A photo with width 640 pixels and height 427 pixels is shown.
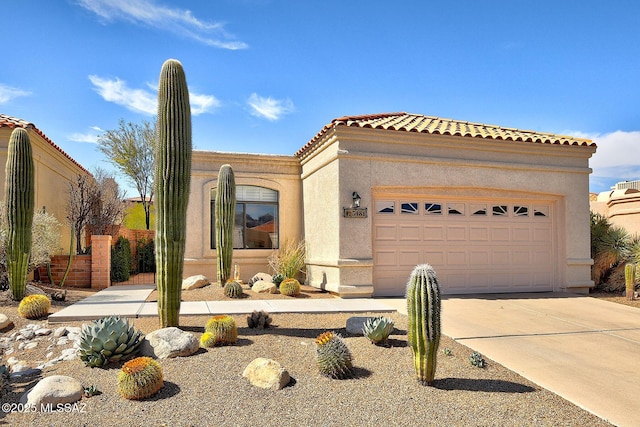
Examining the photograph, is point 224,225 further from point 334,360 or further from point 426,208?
point 334,360

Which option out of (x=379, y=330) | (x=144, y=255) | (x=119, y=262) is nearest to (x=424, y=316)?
(x=379, y=330)

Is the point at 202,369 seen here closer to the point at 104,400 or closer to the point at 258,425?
the point at 104,400

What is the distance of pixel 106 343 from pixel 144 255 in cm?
1401

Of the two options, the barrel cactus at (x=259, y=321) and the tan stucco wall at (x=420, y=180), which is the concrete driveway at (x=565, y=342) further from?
the barrel cactus at (x=259, y=321)

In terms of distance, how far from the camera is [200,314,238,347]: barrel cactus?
650 centimetres

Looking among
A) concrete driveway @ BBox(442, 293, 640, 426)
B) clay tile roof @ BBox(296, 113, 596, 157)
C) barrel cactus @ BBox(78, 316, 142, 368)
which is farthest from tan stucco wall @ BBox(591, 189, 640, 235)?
barrel cactus @ BBox(78, 316, 142, 368)

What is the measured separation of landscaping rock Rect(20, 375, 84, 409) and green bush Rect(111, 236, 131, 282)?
1160 centimetres

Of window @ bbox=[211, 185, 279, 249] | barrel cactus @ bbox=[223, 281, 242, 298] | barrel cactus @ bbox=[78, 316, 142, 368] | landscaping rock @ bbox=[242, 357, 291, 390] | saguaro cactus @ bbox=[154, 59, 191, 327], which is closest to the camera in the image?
landscaping rock @ bbox=[242, 357, 291, 390]

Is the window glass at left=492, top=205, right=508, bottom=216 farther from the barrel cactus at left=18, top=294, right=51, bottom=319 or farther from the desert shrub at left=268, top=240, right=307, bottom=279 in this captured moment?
the barrel cactus at left=18, top=294, right=51, bottom=319

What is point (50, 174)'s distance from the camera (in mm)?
15062

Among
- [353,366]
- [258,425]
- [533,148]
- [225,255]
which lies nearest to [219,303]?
[225,255]

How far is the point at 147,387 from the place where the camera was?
191 inches

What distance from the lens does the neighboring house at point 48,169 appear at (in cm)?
1245

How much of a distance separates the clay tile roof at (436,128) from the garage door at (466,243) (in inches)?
70.3
